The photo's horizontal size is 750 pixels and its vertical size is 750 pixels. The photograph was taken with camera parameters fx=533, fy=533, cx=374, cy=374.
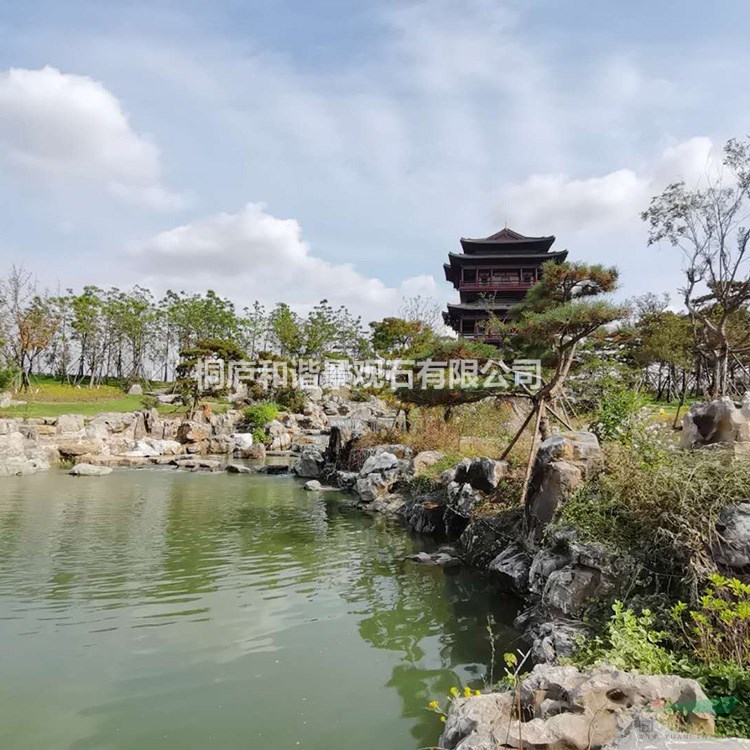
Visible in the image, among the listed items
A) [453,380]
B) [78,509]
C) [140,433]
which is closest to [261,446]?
[140,433]

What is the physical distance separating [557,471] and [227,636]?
367cm

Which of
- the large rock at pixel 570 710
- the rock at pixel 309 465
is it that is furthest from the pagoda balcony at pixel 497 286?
the large rock at pixel 570 710

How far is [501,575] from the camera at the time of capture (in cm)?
620

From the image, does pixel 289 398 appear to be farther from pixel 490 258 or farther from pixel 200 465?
pixel 490 258

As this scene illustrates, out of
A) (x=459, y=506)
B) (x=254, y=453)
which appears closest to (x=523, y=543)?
(x=459, y=506)

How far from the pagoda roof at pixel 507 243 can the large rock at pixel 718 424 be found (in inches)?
1121

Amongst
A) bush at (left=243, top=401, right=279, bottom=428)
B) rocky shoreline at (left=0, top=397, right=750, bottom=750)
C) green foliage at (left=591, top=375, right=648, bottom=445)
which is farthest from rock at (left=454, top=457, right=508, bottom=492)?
bush at (left=243, top=401, right=279, bottom=428)

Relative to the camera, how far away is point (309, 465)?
17188 mm

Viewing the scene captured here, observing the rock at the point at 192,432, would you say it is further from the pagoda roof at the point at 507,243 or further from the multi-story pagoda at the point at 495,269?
the pagoda roof at the point at 507,243

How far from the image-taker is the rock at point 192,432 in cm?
2373

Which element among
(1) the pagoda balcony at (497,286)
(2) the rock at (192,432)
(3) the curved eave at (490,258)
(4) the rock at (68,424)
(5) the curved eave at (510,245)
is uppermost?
→ (5) the curved eave at (510,245)

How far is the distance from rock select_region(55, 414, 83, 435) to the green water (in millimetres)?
13810

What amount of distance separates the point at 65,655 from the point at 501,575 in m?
4.41

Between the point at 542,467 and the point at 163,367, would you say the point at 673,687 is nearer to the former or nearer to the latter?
the point at 542,467
